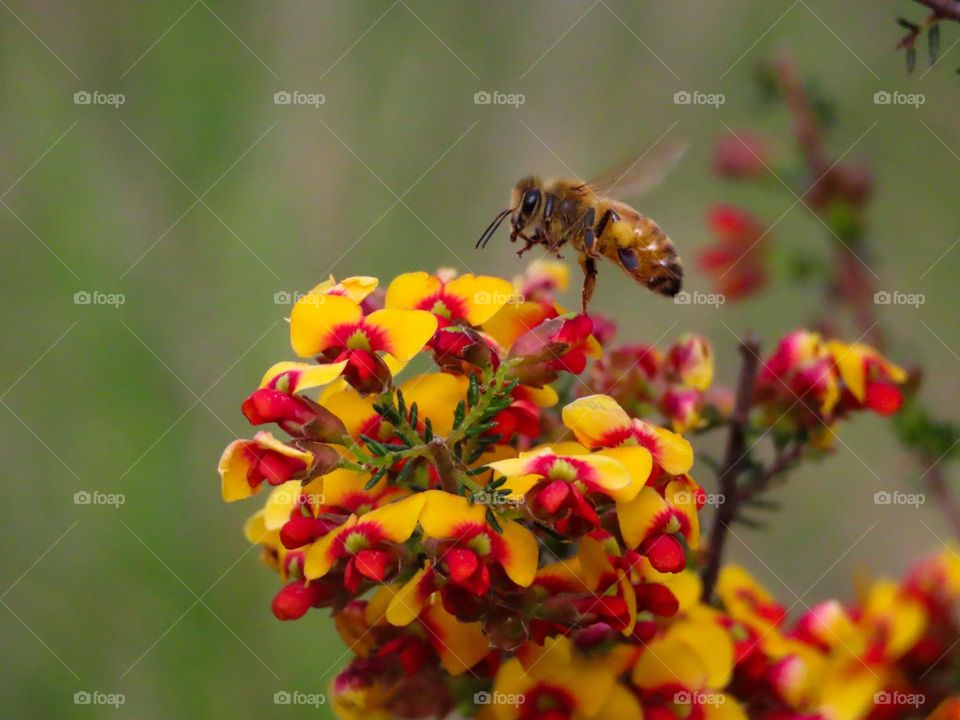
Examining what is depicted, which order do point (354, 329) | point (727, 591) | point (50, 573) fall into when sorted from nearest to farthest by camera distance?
1. point (354, 329)
2. point (727, 591)
3. point (50, 573)

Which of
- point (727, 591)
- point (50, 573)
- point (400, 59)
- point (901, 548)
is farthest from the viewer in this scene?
point (901, 548)

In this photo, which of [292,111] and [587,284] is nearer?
[587,284]

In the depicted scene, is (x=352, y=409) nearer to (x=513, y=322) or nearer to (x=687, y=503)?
(x=513, y=322)

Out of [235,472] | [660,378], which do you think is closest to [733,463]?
[660,378]

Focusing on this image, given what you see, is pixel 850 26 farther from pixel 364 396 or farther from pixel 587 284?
pixel 364 396

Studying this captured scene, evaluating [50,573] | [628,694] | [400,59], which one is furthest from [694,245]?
[628,694]
